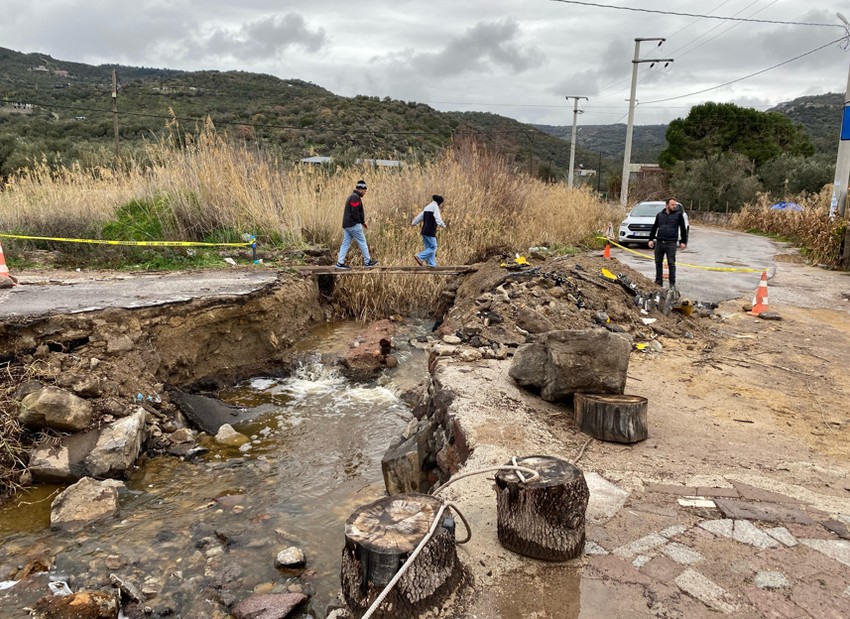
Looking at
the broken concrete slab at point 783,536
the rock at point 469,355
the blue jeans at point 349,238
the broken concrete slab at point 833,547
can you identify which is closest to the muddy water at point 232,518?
the rock at point 469,355

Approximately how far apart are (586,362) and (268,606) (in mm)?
2620

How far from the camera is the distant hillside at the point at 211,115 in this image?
25.5 m

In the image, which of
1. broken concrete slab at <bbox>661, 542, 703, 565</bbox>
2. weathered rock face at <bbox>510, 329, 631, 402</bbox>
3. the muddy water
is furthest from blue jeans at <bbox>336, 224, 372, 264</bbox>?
broken concrete slab at <bbox>661, 542, 703, 565</bbox>

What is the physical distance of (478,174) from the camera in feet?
43.0

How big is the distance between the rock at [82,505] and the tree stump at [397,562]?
2481 mm

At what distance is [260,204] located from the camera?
34.5 feet

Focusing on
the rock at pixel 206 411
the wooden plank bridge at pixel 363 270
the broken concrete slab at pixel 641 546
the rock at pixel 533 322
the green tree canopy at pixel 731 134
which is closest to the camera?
the broken concrete slab at pixel 641 546

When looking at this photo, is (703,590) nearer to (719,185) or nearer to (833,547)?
(833,547)

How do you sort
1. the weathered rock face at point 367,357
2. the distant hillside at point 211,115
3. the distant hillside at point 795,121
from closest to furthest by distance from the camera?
the weathered rock face at point 367,357
the distant hillside at point 211,115
the distant hillside at point 795,121

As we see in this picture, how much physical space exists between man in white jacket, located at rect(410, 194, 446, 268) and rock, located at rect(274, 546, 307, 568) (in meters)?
6.39

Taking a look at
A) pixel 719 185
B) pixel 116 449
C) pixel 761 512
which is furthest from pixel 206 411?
pixel 719 185

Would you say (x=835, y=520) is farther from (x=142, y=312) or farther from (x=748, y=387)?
(x=142, y=312)

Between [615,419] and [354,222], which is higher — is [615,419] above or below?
below

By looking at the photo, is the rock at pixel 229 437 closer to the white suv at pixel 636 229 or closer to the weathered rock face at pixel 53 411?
the weathered rock face at pixel 53 411
